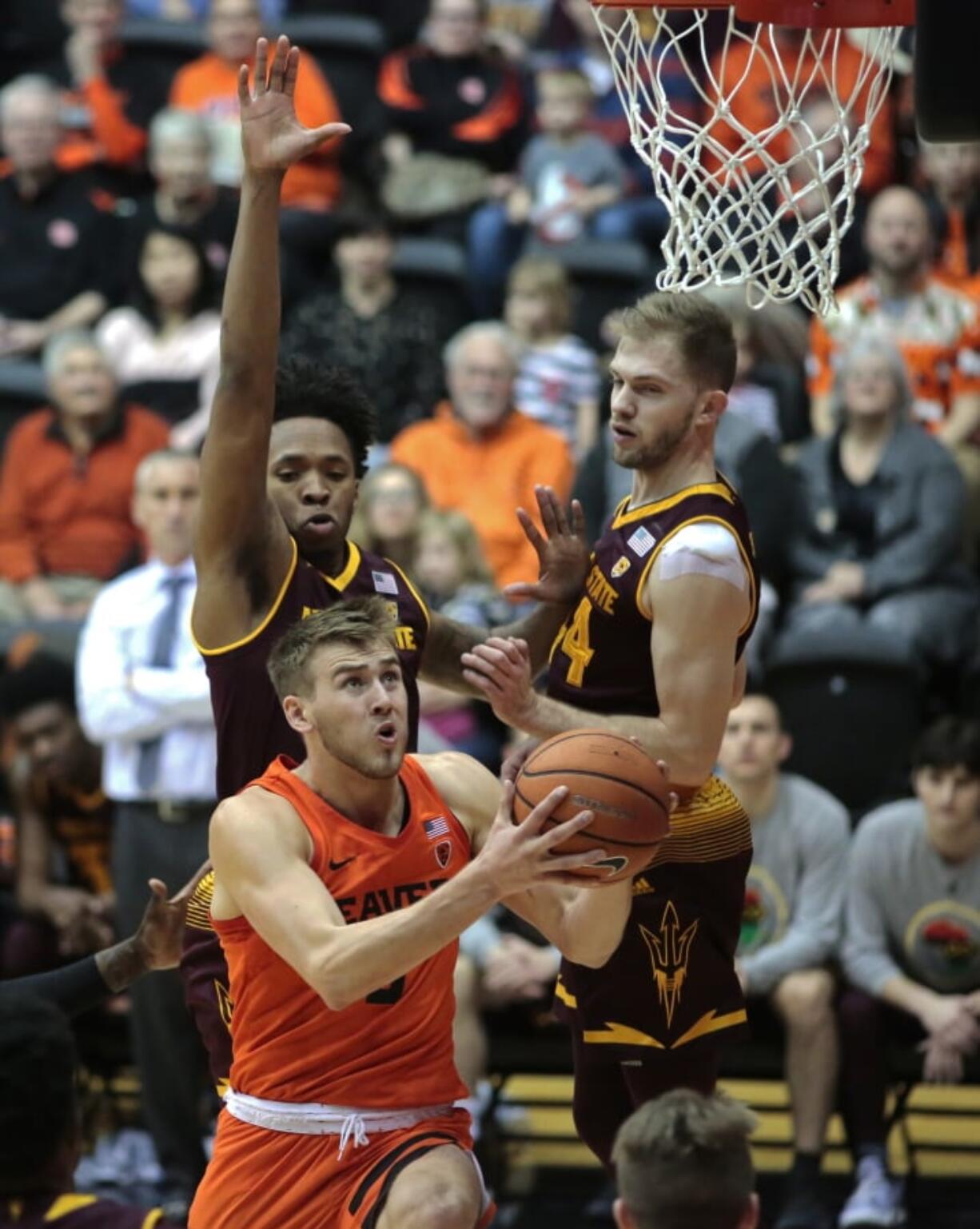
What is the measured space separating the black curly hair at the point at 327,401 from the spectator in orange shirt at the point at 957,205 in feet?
17.6

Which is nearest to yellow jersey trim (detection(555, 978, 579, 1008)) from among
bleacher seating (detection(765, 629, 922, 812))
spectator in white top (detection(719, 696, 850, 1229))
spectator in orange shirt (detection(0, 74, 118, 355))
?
spectator in white top (detection(719, 696, 850, 1229))

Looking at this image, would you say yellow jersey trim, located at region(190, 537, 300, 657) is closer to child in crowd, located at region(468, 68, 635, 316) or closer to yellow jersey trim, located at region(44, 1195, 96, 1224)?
yellow jersey trim, located at region(44, 1195, 96, 1224)

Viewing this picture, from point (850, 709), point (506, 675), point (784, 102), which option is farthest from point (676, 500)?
point (784, 102)

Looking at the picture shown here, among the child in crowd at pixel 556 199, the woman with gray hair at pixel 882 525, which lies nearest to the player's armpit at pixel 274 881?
the woman with gray hair at pixel 882 525

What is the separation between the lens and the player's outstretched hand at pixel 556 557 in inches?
205

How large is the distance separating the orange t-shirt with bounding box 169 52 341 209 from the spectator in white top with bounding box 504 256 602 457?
1.92 m

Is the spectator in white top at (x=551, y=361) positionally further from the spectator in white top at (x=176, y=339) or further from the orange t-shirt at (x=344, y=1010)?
the orange t-shirt at (x=344, y=1010)

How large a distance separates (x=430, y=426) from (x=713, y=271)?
179 inches

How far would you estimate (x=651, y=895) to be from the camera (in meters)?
5.25

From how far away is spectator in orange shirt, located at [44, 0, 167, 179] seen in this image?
12.1 metres

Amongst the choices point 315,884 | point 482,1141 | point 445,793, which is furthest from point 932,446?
point 315,884

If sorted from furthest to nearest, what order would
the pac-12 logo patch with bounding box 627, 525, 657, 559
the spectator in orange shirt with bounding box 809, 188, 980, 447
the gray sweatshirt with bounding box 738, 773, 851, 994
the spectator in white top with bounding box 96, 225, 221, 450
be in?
the spectator in white top with bounding box 96, 225, 221, 450, the spectator in orange shirt with bounding box 809, 188, 980, 447, the gray sweatshirt with bounding box 738, 773, 851, 994, the pac-12 logo patch with bounding box 627, 525, 657, 559

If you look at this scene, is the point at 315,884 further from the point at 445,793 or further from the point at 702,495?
the point at 702,495

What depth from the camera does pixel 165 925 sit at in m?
5.09
